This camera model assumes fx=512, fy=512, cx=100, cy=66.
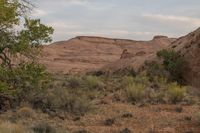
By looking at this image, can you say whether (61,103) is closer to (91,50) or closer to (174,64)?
(174,64)

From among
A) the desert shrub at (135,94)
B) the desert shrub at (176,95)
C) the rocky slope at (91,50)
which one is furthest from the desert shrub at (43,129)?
the rocky slope at (91,50)

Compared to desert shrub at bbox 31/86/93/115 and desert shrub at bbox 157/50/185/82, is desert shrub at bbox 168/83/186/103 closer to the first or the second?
desert shrub at bbox 31/86/93/115

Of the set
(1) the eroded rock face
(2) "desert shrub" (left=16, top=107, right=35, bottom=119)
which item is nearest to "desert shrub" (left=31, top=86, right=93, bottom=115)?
(2) "desert shrub" (left=16, top=107, right=35, bottom=119)

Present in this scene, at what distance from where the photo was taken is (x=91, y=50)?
10688 cm

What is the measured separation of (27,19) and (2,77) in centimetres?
186

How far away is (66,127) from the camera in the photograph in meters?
14.5

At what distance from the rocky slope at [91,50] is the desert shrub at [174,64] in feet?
138

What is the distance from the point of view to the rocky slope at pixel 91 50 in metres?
90.2

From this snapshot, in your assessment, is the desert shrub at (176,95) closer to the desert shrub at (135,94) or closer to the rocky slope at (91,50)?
the desert shrub at (135,94)

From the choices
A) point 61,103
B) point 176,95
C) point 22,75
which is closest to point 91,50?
point 176,95

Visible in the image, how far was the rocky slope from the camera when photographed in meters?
90.2

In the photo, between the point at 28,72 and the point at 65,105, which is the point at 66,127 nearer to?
the point at 28,72

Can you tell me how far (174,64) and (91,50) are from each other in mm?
68693

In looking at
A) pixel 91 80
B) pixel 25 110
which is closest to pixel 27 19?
pixel 25 110
